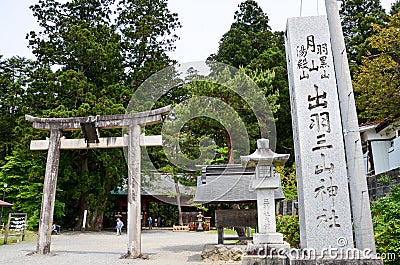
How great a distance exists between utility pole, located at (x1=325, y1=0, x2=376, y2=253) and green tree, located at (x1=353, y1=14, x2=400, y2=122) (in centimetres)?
719

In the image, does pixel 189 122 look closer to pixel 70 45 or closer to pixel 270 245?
pixel 270 245

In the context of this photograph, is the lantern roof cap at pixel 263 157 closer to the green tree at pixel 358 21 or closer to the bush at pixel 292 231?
the bush at pixel 292 231

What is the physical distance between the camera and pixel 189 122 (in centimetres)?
1442

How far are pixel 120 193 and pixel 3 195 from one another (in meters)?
9.51

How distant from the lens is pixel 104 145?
10820 millimetres

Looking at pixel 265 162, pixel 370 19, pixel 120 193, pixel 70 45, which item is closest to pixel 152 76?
pixel 70 45

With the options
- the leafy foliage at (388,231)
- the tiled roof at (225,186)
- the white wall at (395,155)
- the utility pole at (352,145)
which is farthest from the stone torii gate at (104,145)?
the white wall at (395,155)

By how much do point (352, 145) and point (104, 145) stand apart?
793cm

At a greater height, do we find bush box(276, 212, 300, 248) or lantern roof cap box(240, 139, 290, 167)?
lantern roof cap box(240, 139, 290, 167)

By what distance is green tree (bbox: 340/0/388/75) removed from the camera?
22.9m

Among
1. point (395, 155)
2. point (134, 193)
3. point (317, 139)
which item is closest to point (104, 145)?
point (134, 193)

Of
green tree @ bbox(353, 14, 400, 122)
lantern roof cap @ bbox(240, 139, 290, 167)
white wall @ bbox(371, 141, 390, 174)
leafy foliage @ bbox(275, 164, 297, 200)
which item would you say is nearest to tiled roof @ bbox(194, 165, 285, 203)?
lantern roof cap @ bbox(240, 139, 290, 167)

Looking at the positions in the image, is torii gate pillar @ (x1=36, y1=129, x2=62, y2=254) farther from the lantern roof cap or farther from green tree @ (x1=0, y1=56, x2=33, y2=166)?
green tree @ (x1=0, y1=56, x2=33, y2=166)

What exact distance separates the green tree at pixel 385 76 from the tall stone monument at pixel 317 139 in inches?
270
